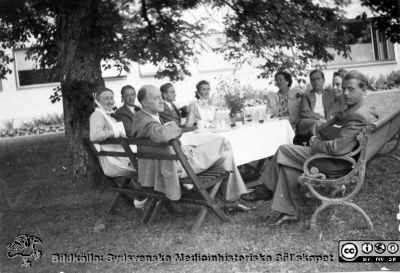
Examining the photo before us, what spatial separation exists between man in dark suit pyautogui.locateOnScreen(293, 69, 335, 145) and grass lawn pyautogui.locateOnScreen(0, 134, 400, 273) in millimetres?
964

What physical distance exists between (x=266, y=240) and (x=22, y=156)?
695 cm

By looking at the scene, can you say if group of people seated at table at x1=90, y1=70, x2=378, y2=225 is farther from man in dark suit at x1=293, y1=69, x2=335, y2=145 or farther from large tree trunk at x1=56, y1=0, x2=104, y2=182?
man in dark suit at x1=293, y1=69, x2=335, y2=145

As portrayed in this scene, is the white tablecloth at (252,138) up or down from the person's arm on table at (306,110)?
down

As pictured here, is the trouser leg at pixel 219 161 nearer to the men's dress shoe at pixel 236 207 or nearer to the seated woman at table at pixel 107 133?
the men's dress shoe at pixel 236 207

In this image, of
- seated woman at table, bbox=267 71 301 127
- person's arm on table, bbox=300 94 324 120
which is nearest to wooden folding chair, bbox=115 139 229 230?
person's arm on table, bbox=300 94 324 120

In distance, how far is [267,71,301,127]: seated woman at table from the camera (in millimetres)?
6980

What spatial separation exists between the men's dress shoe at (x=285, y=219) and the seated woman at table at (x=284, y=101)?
2.73m

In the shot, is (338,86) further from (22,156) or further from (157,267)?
(22,156)

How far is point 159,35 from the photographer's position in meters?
9.00

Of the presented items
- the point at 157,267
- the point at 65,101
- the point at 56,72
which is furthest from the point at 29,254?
the point at 56,72

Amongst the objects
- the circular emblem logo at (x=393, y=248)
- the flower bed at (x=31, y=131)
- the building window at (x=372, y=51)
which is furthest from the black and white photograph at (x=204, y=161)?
the flower bed at (x=31, y=131)

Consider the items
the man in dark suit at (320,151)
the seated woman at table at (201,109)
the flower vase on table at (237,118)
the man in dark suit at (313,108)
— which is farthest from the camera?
the seated woman at table at (201,109)

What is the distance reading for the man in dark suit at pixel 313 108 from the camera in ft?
21.6

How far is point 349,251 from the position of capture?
11.8 ft
